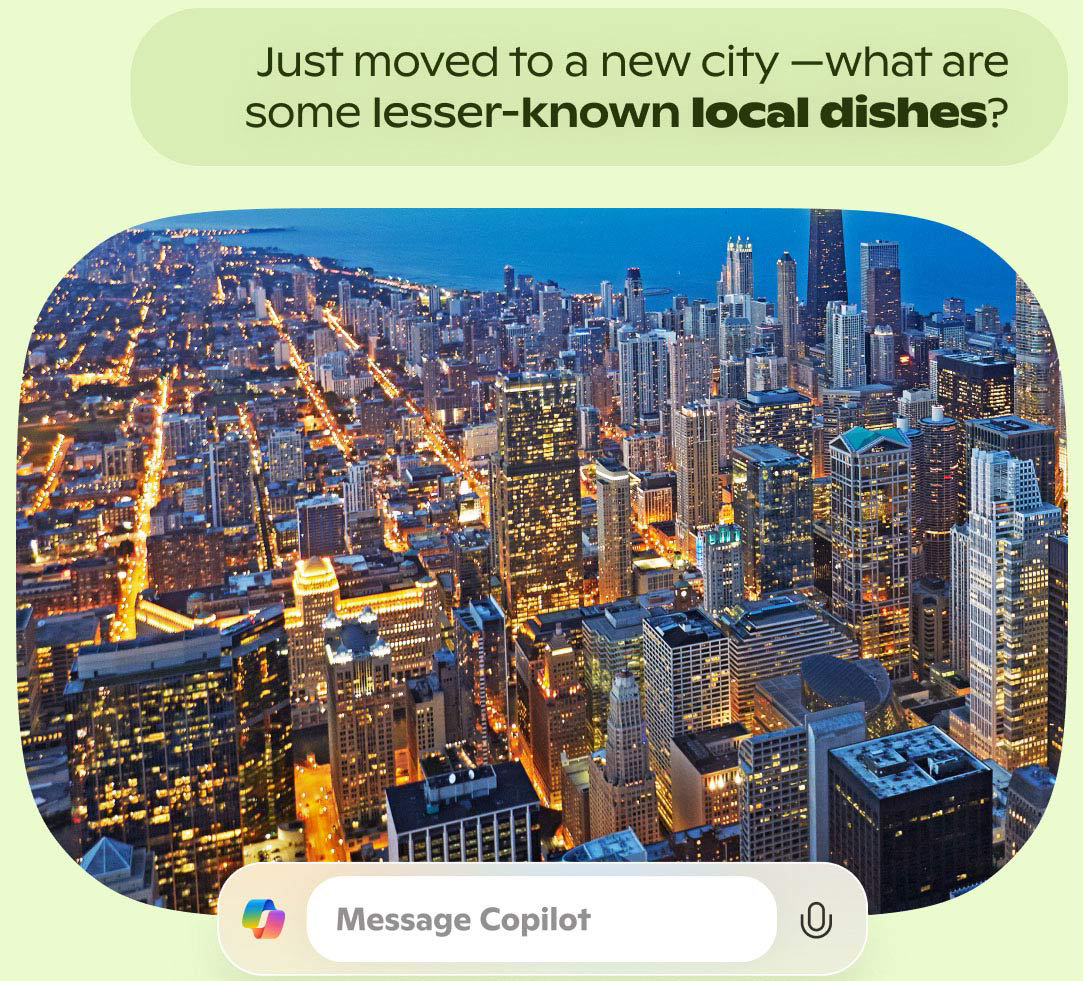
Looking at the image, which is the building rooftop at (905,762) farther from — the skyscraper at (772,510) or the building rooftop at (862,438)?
the building rooftop at (862,438)

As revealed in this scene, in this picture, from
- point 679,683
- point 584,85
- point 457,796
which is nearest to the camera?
point 584,85

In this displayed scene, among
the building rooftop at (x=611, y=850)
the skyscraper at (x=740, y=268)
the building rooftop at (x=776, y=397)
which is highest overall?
the skyscraper at (x=740, y=268)

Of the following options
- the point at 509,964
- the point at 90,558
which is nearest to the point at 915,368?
the point at 509,964

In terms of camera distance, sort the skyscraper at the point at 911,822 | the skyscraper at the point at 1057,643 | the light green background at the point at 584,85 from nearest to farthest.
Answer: the light green background at the point at 584,85 < the skyscraper at the point at 911,822 < the skyscraper at the point at 1057,643

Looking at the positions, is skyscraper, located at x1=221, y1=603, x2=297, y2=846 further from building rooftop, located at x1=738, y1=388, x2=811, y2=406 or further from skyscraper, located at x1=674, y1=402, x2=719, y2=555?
building rooftop, located at x1=738, y1=388, x2=811, y2=406

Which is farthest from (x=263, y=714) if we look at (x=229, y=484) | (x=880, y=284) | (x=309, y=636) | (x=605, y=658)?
(x=880, y=284)

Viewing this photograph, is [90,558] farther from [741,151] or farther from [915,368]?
[915,368]

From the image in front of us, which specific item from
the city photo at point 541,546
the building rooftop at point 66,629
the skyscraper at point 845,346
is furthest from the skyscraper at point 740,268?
the building rooftop at point 66,629

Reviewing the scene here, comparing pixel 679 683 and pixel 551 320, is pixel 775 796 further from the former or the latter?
pixel 551 320
